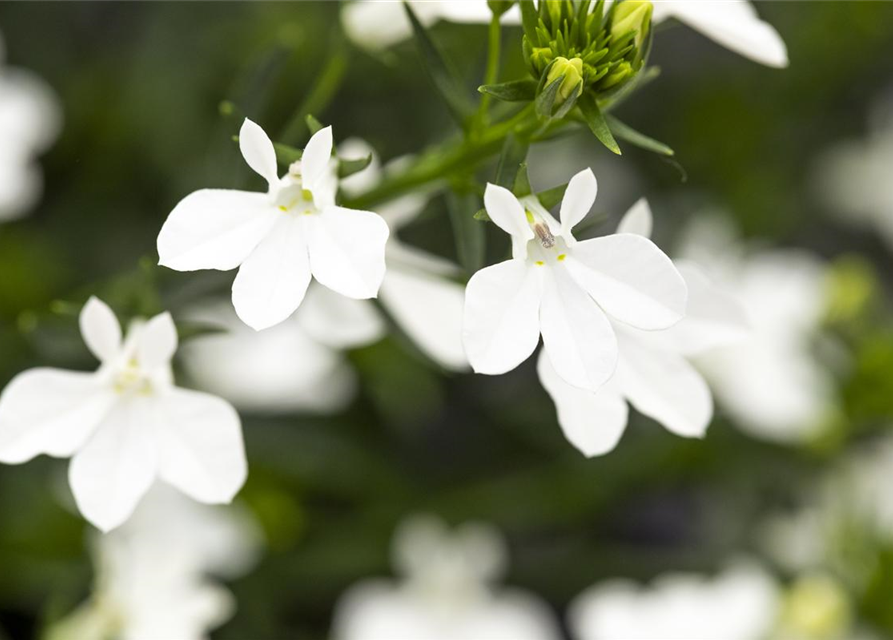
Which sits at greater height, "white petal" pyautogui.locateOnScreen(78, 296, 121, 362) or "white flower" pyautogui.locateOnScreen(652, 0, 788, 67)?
"white flower" pyautogui.locateOnScreen(652, 0, 788, 67)

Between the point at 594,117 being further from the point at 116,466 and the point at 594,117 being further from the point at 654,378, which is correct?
the point at 116,466

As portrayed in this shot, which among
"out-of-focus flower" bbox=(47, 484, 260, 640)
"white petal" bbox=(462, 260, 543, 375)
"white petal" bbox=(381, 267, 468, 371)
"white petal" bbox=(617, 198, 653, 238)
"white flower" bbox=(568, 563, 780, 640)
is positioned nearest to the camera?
"white petal" bbox=(462, 260, 543, 375)

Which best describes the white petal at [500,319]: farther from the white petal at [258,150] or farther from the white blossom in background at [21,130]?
the white blossom in background at [21,130]

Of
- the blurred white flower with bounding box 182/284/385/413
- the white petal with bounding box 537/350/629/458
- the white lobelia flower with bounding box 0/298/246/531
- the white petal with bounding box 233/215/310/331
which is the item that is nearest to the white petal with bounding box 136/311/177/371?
the white lobelia flower with bounding box 0/298/246/531

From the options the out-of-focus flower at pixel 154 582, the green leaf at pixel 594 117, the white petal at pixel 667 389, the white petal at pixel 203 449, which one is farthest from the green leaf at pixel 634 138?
the out-of-focus flower at pixel 154 582

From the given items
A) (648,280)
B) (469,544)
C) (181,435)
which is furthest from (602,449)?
(469,544)

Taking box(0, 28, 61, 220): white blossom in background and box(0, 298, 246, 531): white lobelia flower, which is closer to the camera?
box(0, 298, 246, 531): white lobelia flower

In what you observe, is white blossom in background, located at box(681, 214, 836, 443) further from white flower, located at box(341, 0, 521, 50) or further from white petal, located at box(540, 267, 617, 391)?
white petal, located at box(540, 267, 617, 391)
